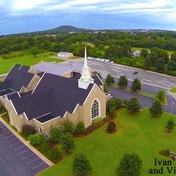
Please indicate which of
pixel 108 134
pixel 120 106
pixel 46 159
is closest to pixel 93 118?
pixel 108 134

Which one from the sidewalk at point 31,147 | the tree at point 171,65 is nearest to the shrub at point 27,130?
the sidewalk at point 31,147

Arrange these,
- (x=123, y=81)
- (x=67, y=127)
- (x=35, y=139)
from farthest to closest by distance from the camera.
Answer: (x=123, y=81), (x=67, y=127), (x=35, y=139)

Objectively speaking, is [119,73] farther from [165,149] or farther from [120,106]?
[165,149]

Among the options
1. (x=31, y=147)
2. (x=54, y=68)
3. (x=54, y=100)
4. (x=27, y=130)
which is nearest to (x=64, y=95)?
(x=54, y=100)

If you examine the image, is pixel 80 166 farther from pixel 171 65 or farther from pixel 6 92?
pixel 171 65

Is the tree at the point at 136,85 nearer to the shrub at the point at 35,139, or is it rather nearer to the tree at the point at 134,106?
the tree at the point at 134,106

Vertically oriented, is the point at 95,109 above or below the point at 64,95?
below
